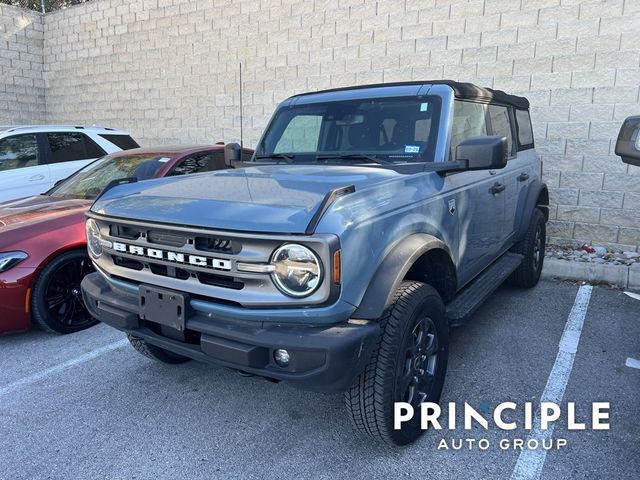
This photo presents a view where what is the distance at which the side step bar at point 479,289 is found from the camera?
307 cm

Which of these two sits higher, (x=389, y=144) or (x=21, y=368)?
(x=389, y=144)

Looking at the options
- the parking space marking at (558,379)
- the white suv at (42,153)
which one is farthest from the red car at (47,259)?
the parking space marking at (558,379)

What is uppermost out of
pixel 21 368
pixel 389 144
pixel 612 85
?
pixel 612 85

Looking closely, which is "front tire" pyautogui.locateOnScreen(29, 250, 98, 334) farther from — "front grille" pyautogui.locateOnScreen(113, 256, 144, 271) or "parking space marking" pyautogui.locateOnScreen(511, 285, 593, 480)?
"parking space marking" pyautogui.locateOnScreen(511, 285, 593, 480)

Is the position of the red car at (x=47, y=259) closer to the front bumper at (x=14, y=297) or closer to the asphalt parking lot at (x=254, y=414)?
the front bumper at (x=14, y=297)

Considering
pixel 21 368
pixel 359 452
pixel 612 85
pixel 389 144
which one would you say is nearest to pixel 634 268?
pixel 612 85

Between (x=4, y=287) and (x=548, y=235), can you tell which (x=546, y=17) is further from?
(x=4, y=287)

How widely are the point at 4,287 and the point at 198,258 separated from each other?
7.94 ft

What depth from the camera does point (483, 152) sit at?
2.85 metres

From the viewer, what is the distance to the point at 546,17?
20.2ft

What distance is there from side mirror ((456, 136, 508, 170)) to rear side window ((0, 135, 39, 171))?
578 cm

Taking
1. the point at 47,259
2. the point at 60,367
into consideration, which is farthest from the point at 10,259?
the point at 60,367

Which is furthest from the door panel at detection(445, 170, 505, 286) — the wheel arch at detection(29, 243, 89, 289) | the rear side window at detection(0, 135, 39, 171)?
the rear side window at detection(0, 135, 39, 171)

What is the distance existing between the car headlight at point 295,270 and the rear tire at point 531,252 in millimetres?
3392
